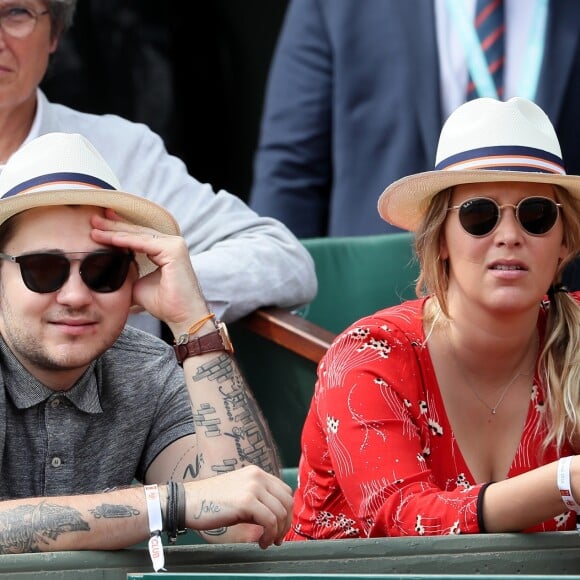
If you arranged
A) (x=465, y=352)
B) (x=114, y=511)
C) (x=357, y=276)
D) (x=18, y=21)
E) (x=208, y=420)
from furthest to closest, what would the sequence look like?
(x=357, y=276), (x=18, y=21), (x=465, y=352), (x=208, y=420), (x=114, y=511)

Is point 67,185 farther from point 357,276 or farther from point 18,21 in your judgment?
point 357,276

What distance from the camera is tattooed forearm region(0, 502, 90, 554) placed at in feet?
8.50

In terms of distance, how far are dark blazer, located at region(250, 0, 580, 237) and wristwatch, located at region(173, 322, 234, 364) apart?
174 cm

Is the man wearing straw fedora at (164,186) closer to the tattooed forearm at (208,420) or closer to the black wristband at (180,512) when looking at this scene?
the tattooed forearm at (208,420)

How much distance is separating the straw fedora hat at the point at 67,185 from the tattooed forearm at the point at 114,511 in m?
0.67

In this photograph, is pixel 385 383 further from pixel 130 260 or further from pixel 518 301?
pixel 130 260

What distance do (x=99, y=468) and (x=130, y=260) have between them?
0.42m

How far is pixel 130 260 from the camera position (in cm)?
310

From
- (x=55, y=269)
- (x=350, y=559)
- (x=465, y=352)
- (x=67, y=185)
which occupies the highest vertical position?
(x=67, y=185)

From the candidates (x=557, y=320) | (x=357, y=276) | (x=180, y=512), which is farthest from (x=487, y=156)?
(x=357, y=276)

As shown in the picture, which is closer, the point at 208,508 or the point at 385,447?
the point at 208,508

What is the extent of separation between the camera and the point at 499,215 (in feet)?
10.1

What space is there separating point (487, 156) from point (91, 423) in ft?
3.18

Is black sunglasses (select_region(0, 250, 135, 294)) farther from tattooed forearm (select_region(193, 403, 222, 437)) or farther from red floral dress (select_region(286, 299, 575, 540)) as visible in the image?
red floral dress (select_region(286, 299, 575, 540))
